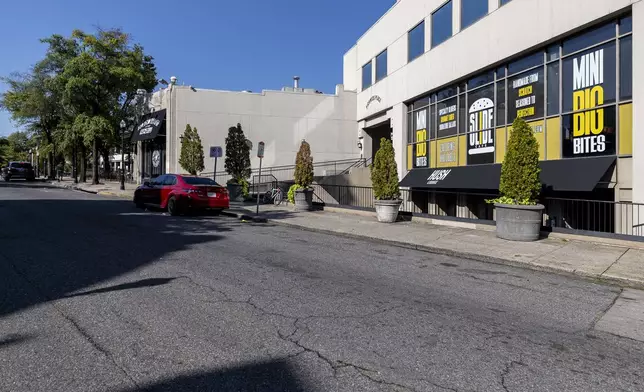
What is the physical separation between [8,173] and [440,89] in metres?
40.9

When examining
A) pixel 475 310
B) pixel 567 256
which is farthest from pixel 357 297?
pixel 567 256

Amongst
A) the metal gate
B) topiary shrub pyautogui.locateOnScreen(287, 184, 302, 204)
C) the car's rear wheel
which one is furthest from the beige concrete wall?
the car's rear wheel

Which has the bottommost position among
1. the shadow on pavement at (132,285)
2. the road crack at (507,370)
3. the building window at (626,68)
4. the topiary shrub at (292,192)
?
the road crack at (507,370)

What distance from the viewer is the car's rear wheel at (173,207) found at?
15.0 m

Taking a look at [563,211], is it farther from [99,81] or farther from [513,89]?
[99,81]

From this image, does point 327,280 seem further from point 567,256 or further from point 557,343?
point 567,256

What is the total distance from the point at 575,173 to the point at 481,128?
16.5ft

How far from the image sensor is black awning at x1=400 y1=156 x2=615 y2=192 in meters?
10.9

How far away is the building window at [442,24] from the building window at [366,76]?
7252 millimetres

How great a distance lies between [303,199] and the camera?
17.9 meters

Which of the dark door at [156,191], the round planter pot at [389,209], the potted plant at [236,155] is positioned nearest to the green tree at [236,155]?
the potted plant at [236,155]

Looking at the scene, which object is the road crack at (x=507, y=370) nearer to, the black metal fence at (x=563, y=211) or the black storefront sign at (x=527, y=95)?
the black metal fence at (x=563, y=211)

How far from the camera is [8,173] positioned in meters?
40.7

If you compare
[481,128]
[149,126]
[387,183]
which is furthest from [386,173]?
[149,126]
